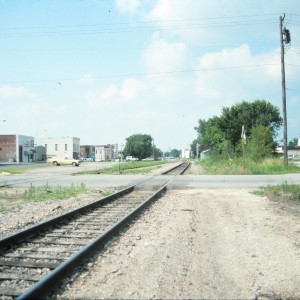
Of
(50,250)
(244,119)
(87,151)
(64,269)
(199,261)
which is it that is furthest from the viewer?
(87,151)

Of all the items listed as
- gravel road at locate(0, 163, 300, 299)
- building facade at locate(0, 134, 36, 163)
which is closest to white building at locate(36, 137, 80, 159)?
building facade at locate(0, 134, 36, 163)

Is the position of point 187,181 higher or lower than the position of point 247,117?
lower

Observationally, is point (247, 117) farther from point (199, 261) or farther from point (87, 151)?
point (87, 151)

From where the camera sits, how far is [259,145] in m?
34.5

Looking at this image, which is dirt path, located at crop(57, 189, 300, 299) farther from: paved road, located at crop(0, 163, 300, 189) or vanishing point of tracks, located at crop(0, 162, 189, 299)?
paved road, located at crop(0, 163, 300, 189)

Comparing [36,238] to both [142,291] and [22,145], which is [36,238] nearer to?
[142,291]

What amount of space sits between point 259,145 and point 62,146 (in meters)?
100

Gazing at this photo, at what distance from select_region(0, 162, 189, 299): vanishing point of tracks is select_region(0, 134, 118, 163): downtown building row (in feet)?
200

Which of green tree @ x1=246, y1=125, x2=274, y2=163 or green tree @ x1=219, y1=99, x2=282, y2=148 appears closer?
green tree @ x1=246, y1=125, x2=274, y2=163

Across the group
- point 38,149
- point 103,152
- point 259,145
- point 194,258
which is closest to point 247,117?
point 259,145

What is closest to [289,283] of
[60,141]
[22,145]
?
[22,145]

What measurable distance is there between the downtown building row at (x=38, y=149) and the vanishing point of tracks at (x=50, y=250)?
60994mm

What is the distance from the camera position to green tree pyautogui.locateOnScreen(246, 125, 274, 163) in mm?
34156

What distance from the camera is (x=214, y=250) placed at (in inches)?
221
